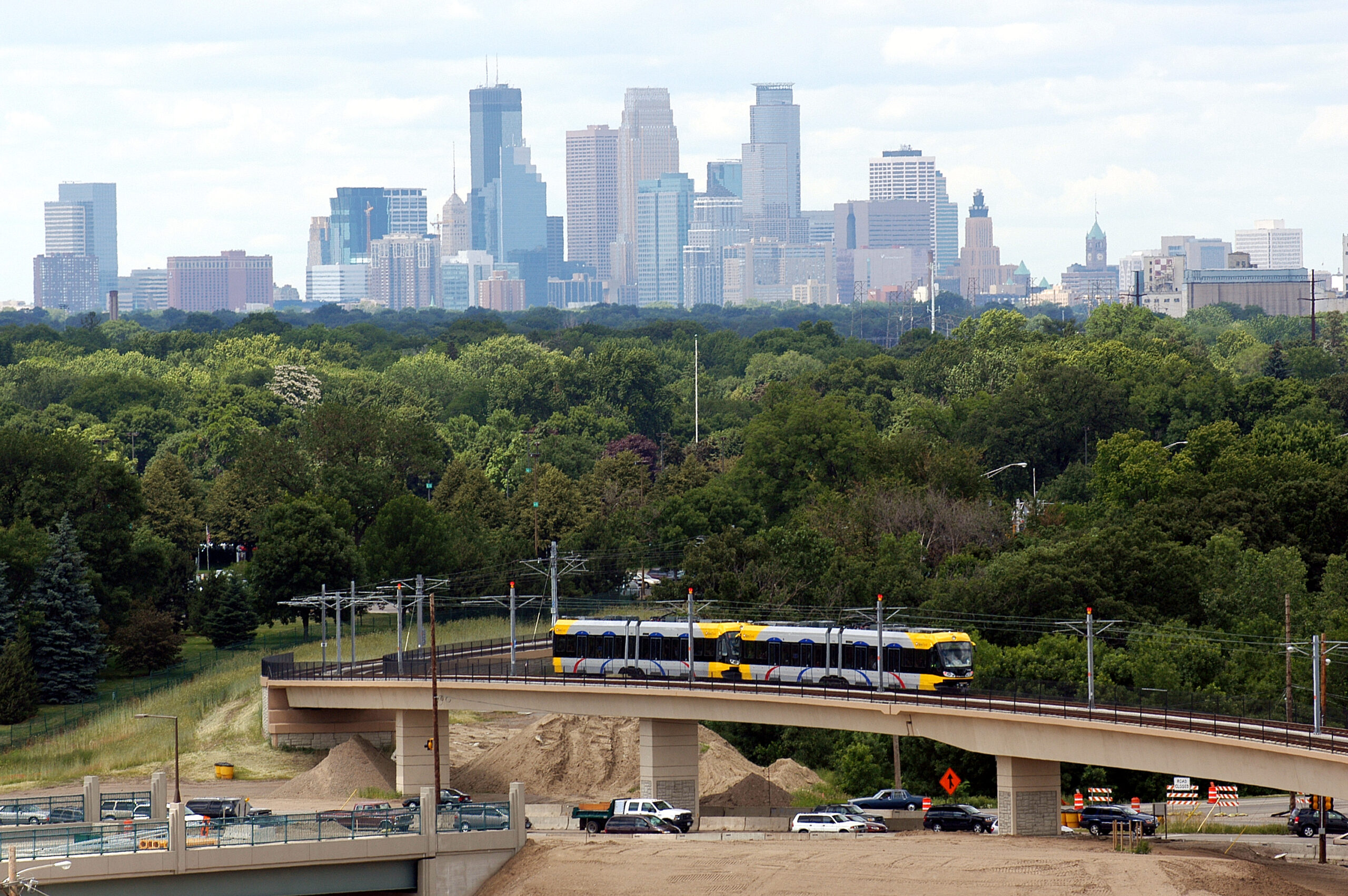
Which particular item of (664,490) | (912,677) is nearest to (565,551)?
(664,490)

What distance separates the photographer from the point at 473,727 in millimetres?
102125

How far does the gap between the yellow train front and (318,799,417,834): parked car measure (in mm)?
22185

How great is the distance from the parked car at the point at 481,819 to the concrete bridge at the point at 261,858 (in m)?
0.22

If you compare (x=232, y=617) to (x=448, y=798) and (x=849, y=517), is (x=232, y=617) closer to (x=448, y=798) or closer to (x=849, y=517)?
(x=849, y=517)

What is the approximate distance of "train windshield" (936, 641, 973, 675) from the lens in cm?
7850

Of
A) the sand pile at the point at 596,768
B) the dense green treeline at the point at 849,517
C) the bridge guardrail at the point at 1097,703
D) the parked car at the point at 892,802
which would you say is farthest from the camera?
the dense green treeline at the point at 849,517

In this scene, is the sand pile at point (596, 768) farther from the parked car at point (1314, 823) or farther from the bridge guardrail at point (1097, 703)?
the parked car at point (1314, 823)

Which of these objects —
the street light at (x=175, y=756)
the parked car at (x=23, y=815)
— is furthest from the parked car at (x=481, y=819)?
Result: the parked car at (x=23, y=815)

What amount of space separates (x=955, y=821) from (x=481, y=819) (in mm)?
17716

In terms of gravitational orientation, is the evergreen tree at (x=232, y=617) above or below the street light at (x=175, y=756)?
above

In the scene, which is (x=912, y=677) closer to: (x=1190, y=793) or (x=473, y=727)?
(x=1190, y=793)

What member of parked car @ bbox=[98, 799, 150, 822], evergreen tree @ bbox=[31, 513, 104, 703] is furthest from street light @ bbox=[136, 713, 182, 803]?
evergreen tree @ bbox=[31, 513, 104, 703]

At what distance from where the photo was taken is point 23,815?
227ft

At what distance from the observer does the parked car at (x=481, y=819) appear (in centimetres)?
6575
